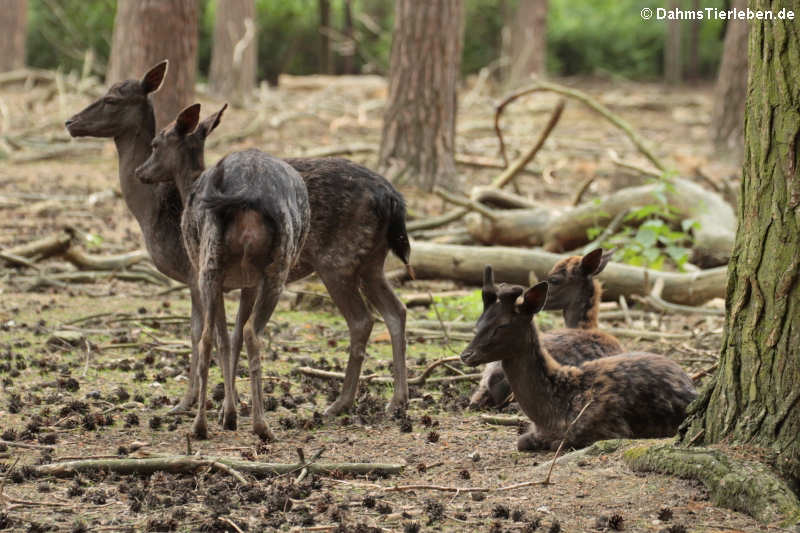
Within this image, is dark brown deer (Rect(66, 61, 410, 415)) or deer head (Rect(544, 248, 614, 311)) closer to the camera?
dark brown deer (Rect(66, 61, 410, 415))

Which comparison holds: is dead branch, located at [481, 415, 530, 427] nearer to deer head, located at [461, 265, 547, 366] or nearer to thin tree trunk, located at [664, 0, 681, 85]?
deer head, located at [461, 265, 547, 366]

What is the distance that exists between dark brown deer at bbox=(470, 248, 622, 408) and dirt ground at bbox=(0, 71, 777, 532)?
0.64 feet

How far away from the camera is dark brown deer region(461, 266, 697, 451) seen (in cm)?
570

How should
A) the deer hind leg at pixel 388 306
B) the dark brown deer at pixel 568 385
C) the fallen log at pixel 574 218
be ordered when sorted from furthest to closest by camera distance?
the fallen log at pixel 574 218 < the deer hind leg at pixel 388 306 < the dark brown deer at pixel 568 385

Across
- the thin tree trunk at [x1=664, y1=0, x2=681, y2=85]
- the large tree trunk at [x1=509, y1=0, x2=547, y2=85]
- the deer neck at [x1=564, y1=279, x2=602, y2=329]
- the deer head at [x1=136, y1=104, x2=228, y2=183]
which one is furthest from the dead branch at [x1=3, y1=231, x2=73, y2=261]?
the thin tree trunk at [x1=664, y1=0, x2=681, y2=85]

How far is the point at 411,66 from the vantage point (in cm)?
1387

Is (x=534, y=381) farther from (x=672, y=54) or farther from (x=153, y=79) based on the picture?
(x=672, y=54)

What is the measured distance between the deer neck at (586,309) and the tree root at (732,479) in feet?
8.04

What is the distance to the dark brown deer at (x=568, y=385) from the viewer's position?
5695mm

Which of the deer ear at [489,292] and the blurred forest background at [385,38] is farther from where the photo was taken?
the blurred forest background at [385,38]

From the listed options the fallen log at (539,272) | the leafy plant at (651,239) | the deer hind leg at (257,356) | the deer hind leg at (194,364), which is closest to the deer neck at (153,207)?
the deer hind leg at (194,364)

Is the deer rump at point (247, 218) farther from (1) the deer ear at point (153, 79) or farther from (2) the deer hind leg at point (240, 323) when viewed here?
(1) the deer ear at point (153, 79)

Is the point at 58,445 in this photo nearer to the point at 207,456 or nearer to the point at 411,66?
the point at 207,456

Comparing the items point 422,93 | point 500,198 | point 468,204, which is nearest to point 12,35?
point 422,93
